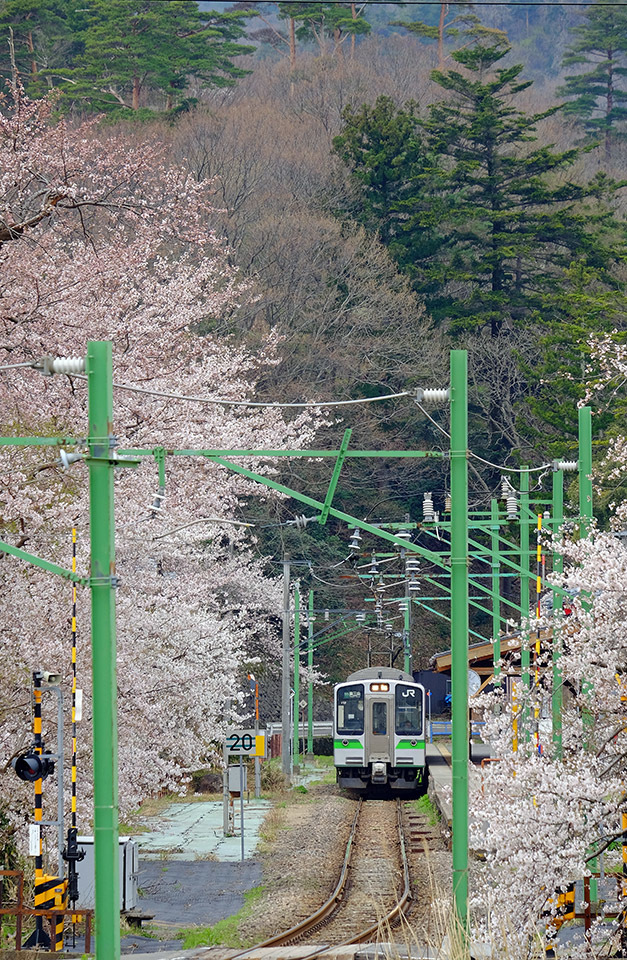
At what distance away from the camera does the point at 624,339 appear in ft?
99.2

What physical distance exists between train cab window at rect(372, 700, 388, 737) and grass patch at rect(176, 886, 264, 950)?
1191cm

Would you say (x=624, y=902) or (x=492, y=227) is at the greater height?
(x=492, y=227)

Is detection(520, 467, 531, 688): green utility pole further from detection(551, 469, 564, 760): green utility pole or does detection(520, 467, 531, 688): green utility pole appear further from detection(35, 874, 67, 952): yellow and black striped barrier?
detection(35, 874, 67, 952): yellow and black striped barrier

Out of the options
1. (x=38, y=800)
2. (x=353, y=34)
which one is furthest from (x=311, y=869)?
(x=353, y=34)

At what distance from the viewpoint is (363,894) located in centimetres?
1675

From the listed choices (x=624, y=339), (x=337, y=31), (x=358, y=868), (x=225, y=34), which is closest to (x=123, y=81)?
(x=225, y=34)

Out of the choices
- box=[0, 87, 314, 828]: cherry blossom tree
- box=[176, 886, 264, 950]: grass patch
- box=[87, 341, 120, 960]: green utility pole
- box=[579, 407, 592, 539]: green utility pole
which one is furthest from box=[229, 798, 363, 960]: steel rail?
box=[579, 407, 592, 539]: green utility pole

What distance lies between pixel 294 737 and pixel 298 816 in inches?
368

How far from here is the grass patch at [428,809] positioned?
23.9m

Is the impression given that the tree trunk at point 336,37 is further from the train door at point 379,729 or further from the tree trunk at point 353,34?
the train door at point 379,729

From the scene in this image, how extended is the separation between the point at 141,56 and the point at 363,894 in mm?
38936

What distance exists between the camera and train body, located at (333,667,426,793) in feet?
86.2

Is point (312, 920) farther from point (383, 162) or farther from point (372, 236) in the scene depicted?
point (383, 162)

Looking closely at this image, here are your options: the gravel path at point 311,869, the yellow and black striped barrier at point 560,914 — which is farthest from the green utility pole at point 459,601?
the yellow and black striped barrier at point 560,914
